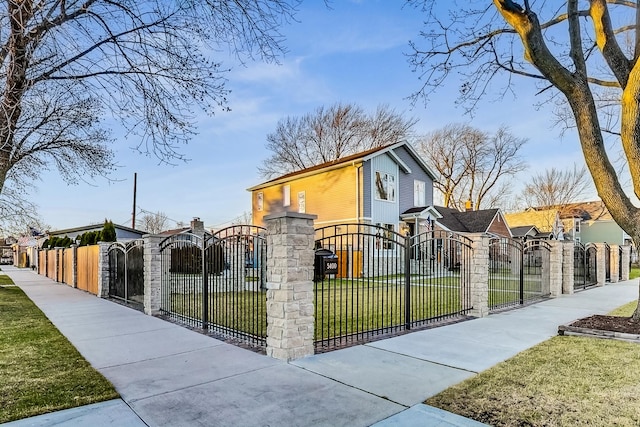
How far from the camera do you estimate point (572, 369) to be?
4.71 metres

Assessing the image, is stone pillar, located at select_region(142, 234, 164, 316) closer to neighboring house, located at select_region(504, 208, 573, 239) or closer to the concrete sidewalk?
the concrete sidewalk

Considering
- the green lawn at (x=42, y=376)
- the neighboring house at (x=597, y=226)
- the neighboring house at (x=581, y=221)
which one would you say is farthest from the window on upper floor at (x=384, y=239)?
the neighboring house at (x=597, y=226)

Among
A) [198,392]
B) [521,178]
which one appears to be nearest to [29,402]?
[198,392]

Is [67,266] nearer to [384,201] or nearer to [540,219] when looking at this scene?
[384,201]

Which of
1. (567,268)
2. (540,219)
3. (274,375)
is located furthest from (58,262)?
(540,219)

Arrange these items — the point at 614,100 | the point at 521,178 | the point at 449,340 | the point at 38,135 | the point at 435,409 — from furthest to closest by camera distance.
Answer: the point at 521,178
the point at 614,100
the point at 38,135
the point at 449,340
the point at 435,409

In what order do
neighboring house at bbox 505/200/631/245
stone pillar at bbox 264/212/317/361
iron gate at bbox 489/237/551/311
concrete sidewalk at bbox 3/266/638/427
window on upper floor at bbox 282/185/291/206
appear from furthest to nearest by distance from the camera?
neighboring house at bbox 505/200/631/245 → window on upper floor at bbox 282/185/291/206 → iron gate at bbox 489/237/551/311 → stone pillar at bbox 264/212/317/361 → concrete sidewalk at bbox 3/266/638/427

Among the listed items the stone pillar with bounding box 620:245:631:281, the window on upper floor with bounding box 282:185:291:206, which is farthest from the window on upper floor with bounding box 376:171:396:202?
the stone pillar with bounding box 620:245:631:281

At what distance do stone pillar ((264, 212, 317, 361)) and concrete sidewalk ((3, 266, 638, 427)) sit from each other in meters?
0.24

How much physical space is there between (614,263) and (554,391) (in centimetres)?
1573

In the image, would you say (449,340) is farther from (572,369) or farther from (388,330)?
(572,369)

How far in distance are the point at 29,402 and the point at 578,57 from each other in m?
9.45

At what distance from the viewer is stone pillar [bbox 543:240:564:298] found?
38.0ft

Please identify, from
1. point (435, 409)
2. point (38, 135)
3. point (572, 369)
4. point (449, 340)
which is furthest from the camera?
point (38, 135)
